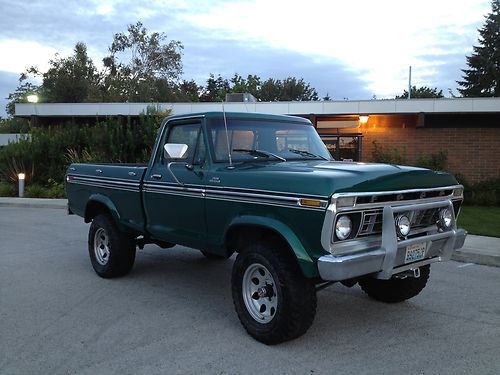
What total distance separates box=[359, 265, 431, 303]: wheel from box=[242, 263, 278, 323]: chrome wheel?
54.1 inches

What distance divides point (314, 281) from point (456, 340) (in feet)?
4.76

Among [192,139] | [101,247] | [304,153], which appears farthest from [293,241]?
[101,247]

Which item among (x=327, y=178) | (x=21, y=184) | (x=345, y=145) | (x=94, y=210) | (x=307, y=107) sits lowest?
(x=21, y=184)

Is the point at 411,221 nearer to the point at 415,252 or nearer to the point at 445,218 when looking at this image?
the point at 415,252

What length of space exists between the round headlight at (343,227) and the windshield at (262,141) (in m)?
1.44

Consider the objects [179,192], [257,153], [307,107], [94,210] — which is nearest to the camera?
[257,153]

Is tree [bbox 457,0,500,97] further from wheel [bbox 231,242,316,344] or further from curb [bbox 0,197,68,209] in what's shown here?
wheel [bbox 231,242,316,344]

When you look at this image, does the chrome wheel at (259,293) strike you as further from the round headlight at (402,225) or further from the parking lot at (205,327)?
the round headlight at (402,225)

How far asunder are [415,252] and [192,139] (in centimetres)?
258

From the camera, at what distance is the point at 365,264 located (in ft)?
12.4

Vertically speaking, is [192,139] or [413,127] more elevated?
[413,127]

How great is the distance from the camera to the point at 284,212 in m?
4.03

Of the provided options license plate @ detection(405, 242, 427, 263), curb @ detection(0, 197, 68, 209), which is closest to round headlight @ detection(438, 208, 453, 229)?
license plate @ detection(405, 242, 427, 263)

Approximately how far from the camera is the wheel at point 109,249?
6.36m
